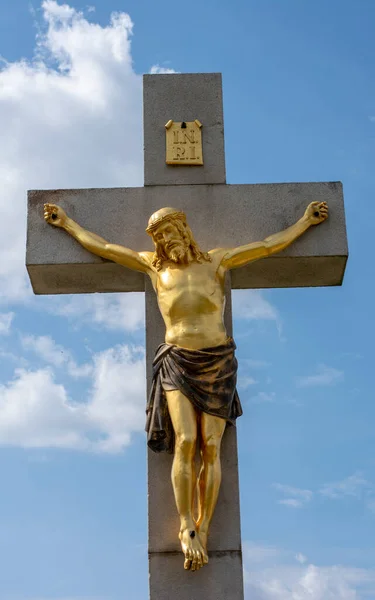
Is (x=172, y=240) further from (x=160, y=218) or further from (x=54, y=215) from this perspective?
(x=54, y=215)

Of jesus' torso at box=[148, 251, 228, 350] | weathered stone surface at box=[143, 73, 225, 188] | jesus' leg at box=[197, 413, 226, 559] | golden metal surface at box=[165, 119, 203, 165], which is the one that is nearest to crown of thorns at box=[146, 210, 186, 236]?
jesus' torso at box=[148, 251, 228, 350]

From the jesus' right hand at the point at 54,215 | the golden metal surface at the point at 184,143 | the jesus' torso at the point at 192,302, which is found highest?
the golden metal surface at the point at 184,143

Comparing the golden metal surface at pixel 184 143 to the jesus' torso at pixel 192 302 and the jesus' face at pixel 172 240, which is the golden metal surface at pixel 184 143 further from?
the jesus' torso at pixel 192 302

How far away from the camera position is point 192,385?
22.4ft

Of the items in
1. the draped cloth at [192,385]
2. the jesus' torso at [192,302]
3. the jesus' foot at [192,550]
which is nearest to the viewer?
the jesus' foot at [192,550]

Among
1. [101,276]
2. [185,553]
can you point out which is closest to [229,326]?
[101,276]

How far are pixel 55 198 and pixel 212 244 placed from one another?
1.34 m

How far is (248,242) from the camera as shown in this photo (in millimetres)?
7750

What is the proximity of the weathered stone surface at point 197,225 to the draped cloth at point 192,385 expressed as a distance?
1084mm

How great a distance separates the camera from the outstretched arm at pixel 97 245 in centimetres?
756

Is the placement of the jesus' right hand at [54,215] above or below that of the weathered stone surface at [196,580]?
above

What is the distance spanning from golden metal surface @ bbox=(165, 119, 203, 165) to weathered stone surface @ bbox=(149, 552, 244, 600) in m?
3.16

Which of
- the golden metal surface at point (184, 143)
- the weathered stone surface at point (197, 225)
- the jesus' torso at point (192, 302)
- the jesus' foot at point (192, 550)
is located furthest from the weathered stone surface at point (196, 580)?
the golden metal surface at point (184, 143)

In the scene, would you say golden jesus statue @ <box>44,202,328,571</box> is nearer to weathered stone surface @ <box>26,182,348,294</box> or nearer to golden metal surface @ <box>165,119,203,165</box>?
weathered stone surface @ <box>26,182,348,294</box>
